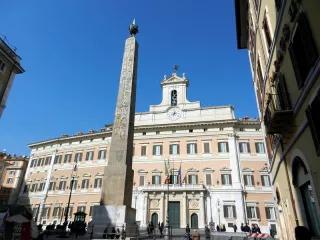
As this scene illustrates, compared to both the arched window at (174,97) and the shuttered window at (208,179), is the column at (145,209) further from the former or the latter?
the arched window at (174,97)

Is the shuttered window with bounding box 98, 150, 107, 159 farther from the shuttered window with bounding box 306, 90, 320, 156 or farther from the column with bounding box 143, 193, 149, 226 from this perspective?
the shuttered window with bounding box 306, 90, 320, 156

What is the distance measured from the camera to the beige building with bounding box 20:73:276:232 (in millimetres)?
28547

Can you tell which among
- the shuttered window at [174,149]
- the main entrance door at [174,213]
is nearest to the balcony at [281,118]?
the main entrance door at [174,213]

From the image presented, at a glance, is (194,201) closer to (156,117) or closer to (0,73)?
(156,117)

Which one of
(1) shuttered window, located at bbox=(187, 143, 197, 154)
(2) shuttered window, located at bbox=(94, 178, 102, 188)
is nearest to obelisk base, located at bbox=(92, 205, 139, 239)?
(1) shuttered window, located at bbox=(187, 143, 197, 154)

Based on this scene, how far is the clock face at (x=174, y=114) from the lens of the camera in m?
34.8

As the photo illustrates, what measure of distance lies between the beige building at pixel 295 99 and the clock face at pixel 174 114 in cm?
2355

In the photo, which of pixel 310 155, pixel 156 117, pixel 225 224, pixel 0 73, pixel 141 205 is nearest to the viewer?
pixel 310 155

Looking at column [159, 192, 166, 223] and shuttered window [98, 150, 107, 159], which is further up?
shuttered window [98, 150, 107, 159]

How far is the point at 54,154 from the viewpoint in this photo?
39.5m

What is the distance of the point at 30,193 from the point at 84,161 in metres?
9.80

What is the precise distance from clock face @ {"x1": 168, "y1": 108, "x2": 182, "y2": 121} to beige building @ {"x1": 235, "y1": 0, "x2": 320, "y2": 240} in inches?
927

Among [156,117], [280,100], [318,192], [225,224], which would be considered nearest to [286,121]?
[280,100]

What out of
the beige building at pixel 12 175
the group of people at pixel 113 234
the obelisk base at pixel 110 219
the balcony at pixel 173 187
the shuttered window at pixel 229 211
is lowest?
the group of people at pixel 113 234
